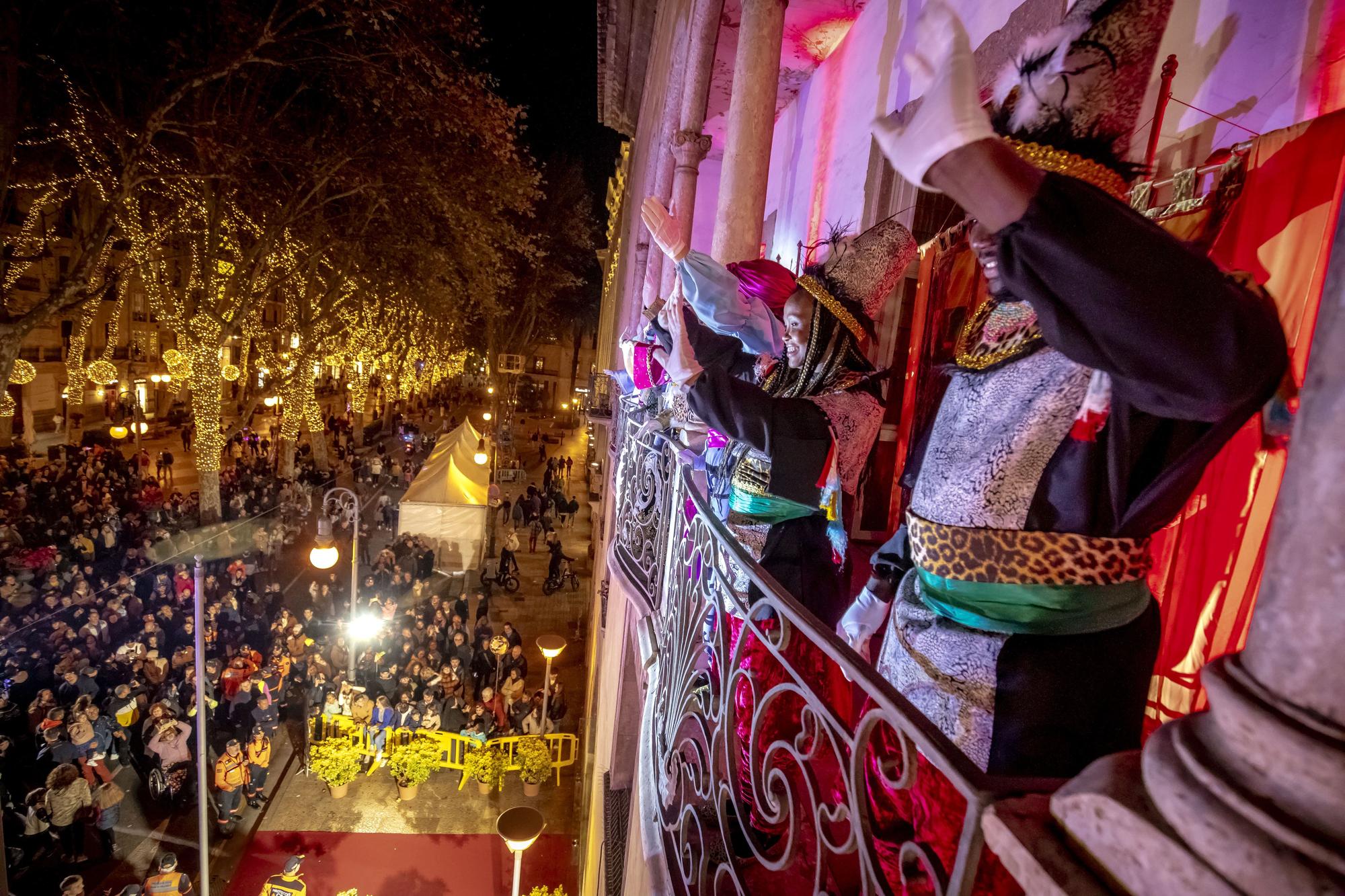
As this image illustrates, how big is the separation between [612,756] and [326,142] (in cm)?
1404

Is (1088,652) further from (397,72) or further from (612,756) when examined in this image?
(397,72)

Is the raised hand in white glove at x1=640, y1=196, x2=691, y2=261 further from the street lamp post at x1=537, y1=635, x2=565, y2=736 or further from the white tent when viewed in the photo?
the white tent

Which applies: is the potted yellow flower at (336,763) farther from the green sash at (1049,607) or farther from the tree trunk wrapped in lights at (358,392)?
the tree trunk wrapped in lights at (358,392)

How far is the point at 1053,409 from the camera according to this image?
Result: 1.78 meters

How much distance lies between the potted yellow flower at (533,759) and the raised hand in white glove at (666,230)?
10169mm

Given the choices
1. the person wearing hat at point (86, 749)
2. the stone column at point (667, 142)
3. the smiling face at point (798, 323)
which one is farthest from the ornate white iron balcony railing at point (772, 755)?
the person wearing hat at point (86, 749)

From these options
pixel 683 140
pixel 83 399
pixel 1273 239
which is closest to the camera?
pixel 1273 239

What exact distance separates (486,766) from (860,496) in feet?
28.6

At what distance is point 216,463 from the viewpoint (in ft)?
57.3

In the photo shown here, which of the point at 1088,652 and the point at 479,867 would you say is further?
the point at 479,867

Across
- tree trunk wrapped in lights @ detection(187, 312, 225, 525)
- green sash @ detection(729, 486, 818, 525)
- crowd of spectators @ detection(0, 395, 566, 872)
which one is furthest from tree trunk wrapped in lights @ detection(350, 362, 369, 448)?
green sash @ detection(729, 486, 818, 525)

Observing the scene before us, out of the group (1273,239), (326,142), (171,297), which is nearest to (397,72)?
(326,142)

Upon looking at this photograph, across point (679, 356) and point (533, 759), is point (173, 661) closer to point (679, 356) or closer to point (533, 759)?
point (533, 759)

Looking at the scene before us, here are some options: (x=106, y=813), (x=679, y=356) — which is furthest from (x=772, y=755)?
(x=106, y=813)
